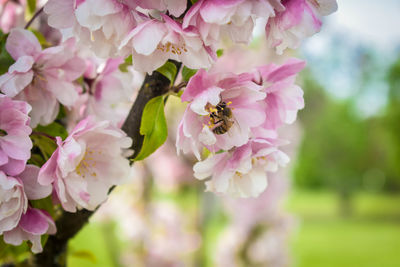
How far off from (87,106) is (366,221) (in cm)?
1505

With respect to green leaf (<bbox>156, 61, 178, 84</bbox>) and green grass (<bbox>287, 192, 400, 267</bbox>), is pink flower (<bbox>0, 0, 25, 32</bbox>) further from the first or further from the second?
green grass (<bbox>287, 192, 400, 267</bbox>)

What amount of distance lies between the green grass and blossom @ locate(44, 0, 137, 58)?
7.75 meters

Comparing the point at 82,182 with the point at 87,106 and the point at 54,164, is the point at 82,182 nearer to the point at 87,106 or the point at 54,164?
the point at 54,164

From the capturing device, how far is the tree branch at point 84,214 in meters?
0.50

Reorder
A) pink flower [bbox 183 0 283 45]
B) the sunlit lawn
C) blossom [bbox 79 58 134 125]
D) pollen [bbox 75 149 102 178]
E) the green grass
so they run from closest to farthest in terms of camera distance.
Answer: pink flower [bbox 183 0 283 45], pollen [bbox 75 149 102 178], blossom [bbox 79 58 134 125], the sunlit lawn, the green grass

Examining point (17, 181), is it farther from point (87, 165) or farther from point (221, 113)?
point (221, 113)

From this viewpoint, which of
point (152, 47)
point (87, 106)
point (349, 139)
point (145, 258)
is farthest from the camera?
point (349, 139)

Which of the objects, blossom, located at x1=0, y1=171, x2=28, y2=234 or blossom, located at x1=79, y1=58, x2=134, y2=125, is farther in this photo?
blossom, located at x1=79, y1=58, x2=134, y2=125

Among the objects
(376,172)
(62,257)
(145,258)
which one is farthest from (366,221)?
(62,257)

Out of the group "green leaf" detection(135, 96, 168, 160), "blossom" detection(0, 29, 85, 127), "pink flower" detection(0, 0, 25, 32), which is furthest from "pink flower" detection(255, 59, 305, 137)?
"pink flower" detection(0, 0, 25, 32)

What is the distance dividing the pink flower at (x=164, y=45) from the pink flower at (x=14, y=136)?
0.12 meters

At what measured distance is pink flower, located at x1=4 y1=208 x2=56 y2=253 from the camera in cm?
44

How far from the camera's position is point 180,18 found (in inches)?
16.8

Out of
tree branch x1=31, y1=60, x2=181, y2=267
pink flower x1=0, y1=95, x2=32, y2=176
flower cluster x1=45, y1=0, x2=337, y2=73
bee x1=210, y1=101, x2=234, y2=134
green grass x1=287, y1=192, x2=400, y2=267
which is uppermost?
flower cluster x1=45, y1=0, x2=337, y2=73
